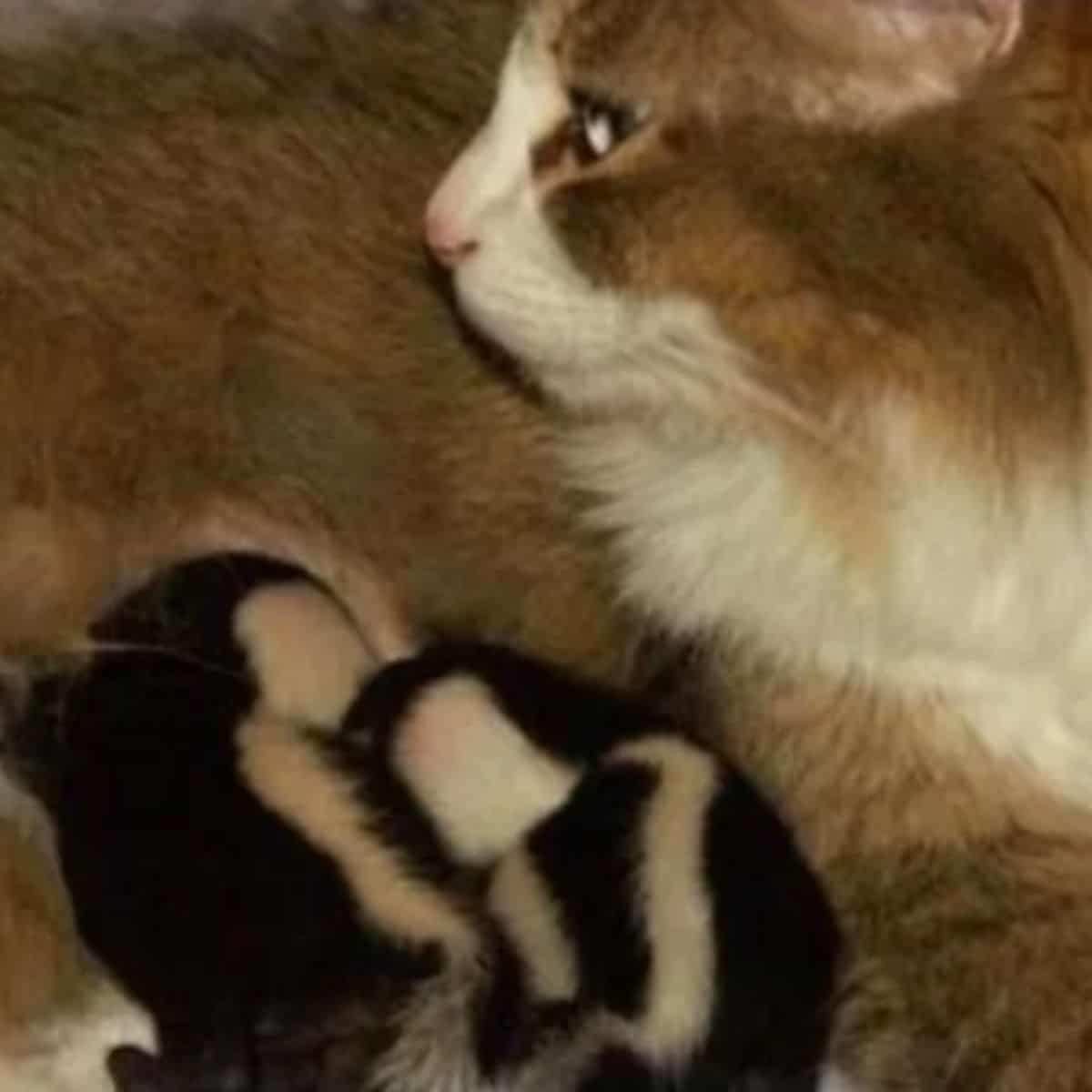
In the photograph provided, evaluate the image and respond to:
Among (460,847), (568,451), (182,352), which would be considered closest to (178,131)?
(182,352)

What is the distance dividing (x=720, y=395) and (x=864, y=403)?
82mm

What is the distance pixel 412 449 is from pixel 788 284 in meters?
0.44

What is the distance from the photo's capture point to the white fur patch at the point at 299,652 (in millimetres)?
1661

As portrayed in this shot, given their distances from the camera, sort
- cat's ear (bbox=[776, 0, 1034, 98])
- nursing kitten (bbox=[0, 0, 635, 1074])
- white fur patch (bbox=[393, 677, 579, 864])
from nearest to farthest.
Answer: cat's ear (bbox=[776, 0, 1034, 98]) < white fur patch (bbox=[393, 677, 579, 864]) < nursing kitten (bbox=[0, 0, 635, 1074])

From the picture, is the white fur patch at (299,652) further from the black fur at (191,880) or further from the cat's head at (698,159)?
the cat's head at (698,159)

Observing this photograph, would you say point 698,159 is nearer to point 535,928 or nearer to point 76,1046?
point 535,928

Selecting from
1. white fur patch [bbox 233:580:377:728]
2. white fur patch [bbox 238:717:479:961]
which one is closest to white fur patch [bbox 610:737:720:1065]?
white fur patch [bbox 238:717:479:961]

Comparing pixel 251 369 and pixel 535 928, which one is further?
pixel 251 369

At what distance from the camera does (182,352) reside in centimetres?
180

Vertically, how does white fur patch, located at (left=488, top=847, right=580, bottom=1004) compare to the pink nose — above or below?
below

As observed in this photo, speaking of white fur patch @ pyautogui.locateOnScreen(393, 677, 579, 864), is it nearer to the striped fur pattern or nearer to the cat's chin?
the striped fur pattern

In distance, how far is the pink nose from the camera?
153 cm

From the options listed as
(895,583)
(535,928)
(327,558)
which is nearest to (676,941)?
(535,928)

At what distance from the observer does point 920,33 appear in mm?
1377
